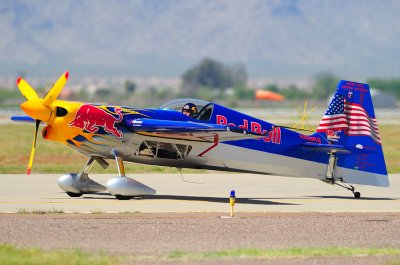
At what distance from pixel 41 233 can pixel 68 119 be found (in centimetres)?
512

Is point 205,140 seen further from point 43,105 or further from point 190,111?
point 43,105

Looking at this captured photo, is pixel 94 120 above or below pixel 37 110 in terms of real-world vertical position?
below

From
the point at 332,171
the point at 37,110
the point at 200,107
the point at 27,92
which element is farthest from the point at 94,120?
the point at 332,171

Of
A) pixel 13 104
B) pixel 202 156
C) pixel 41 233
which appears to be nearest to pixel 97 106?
pixel 202 156

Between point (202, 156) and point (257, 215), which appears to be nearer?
point (257, 215)

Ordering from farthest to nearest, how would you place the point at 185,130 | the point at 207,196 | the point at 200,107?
the point at 207,196
the point at 200,107
the point at 185,130

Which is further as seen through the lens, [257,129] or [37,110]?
[257,129]

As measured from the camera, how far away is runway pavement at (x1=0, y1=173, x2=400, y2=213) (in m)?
19.5

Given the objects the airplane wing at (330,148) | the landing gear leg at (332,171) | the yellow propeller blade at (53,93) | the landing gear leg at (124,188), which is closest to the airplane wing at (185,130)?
the landing gear leg at (124,188)

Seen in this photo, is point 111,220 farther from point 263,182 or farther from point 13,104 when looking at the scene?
point 13,104

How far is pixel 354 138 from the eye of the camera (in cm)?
2250

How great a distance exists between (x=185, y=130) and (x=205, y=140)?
86cm

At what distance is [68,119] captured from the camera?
66.7ft

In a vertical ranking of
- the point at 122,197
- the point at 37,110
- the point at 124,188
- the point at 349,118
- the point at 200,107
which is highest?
the point at 200,107
